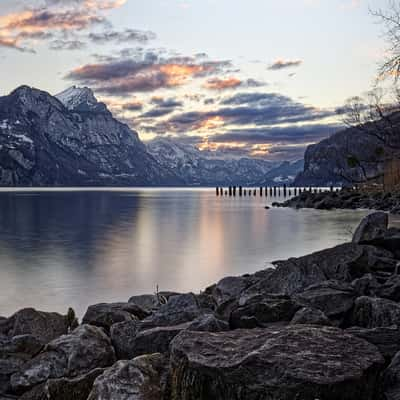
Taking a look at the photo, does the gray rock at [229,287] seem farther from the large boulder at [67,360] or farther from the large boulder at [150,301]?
the large boulder at [67,360]

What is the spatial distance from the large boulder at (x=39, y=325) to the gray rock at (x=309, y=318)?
478 centimetres

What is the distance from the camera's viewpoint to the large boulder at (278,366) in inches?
195

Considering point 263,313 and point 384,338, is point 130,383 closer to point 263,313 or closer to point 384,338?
point 263,313

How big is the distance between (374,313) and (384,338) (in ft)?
4.13

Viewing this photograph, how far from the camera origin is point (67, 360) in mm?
7117

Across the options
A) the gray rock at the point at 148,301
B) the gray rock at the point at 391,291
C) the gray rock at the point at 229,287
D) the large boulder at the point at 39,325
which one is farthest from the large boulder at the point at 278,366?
the gray rock at the point at 148,301

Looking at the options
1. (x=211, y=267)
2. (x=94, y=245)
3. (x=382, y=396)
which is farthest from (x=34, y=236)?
(x=382, y=396)

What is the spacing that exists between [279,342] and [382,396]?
1.24m

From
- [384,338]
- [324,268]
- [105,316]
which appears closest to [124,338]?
[105,316]

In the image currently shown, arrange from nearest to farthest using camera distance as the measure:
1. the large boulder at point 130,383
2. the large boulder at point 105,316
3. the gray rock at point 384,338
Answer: the large boulder at point 130,383, the gray rock at point 384,338, the large boulder at point 105,316

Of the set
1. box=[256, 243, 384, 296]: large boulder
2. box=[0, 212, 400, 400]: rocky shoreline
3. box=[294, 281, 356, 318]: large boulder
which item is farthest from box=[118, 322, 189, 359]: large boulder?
box=[256, 243, 384, 296]: large boulder

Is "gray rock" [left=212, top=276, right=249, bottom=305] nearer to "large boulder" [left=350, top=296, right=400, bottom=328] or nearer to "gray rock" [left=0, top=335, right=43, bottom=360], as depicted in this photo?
"large boulder" [left=350, top=296, right=400, bottom=328]

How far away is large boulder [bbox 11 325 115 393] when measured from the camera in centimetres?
691

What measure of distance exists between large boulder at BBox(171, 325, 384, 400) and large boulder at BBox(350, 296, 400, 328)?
1392 millimetres
